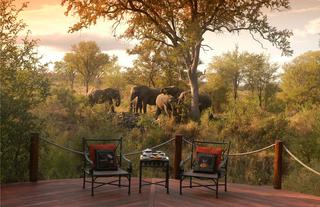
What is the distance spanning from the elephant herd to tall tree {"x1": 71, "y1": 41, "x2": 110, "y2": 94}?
17.1m

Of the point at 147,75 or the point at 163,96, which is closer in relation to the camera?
the point at 163,96

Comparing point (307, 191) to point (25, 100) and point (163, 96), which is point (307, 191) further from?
point (163, 96)

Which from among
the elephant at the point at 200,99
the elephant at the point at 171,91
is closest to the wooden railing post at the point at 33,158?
the elephant at the point at 200,99

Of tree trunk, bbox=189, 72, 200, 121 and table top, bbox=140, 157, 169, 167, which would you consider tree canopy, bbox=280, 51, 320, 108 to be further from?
table top, bbox=140, 157, 169, 167

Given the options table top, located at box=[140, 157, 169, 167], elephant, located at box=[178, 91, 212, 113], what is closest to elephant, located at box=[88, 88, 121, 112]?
elephant, located at box=[178, 91, 212, 113]

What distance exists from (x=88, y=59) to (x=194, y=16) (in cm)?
2608

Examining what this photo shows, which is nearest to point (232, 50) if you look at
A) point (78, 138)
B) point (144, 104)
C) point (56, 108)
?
point (144, 104)

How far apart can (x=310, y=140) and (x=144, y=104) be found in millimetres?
13598

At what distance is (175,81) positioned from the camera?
29719 mm

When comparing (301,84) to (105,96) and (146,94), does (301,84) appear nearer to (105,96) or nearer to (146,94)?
(146,94)

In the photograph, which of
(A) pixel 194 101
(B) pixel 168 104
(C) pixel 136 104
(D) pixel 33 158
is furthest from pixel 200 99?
(D) pixel 33 158

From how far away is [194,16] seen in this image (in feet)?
71.6

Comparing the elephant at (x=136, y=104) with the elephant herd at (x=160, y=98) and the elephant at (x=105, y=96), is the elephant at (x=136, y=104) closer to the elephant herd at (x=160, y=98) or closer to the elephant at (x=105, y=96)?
the elephant herd at (x=160, y=98)

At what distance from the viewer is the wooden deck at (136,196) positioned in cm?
718
